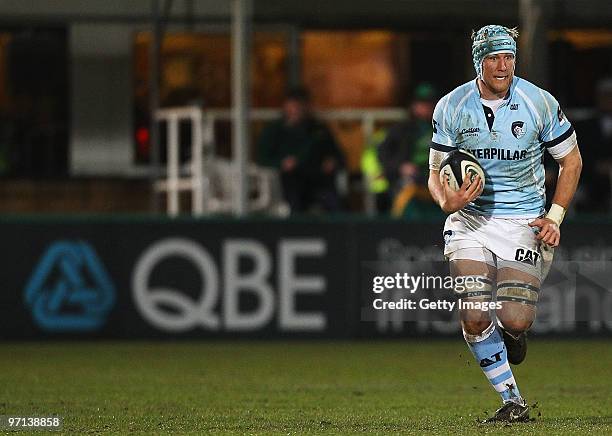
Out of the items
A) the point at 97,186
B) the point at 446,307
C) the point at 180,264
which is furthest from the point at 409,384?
the point at 97,186

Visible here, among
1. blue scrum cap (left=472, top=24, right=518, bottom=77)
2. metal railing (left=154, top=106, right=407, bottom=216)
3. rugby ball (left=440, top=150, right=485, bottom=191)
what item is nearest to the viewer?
blue scrum cap (left=472, top=24, right=518, bottom=77)

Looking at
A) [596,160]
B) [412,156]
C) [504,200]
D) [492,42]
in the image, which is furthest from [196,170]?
[492,42]

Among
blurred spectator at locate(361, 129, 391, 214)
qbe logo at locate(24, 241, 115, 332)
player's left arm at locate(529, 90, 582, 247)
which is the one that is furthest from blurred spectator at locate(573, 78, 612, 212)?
player's left arm at locate(529, 90, 582, 247)

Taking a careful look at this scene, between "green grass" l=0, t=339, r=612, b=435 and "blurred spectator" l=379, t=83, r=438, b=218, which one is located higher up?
"blurred spectator" l=379, t=83, r=438, b=218

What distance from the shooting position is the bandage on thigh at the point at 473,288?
9250 mm

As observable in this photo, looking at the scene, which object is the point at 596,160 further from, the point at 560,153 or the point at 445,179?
the point at 445,179

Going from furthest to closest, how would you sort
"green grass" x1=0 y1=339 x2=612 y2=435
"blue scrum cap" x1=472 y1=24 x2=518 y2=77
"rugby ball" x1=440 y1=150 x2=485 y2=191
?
"green grass" x1=0 y1=339 x2=612 y2=435 → "rugby ball" x1=440 y1=150 x2=485 y2=191 → "blue scrum cap" x1=472 y1=24 x2=518 y2=77

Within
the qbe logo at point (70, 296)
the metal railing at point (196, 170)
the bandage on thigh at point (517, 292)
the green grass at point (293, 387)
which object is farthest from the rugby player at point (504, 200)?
the metal railing at point (196, 170)

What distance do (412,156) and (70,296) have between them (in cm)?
350

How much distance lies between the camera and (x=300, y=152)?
17578 mm

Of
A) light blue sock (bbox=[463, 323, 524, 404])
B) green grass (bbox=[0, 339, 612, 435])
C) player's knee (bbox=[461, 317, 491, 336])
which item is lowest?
green grass (bbox=[0, 339, 612, 435])

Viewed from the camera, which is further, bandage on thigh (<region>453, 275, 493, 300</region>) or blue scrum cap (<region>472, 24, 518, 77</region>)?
bandage on thigh (<region>453, 275, 493, 300</region>)

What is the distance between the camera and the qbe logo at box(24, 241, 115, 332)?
16.3 metres

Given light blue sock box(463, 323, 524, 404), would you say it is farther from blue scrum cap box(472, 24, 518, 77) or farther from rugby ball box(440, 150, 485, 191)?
blue scrum cap box(472, 24, 518, 77)
